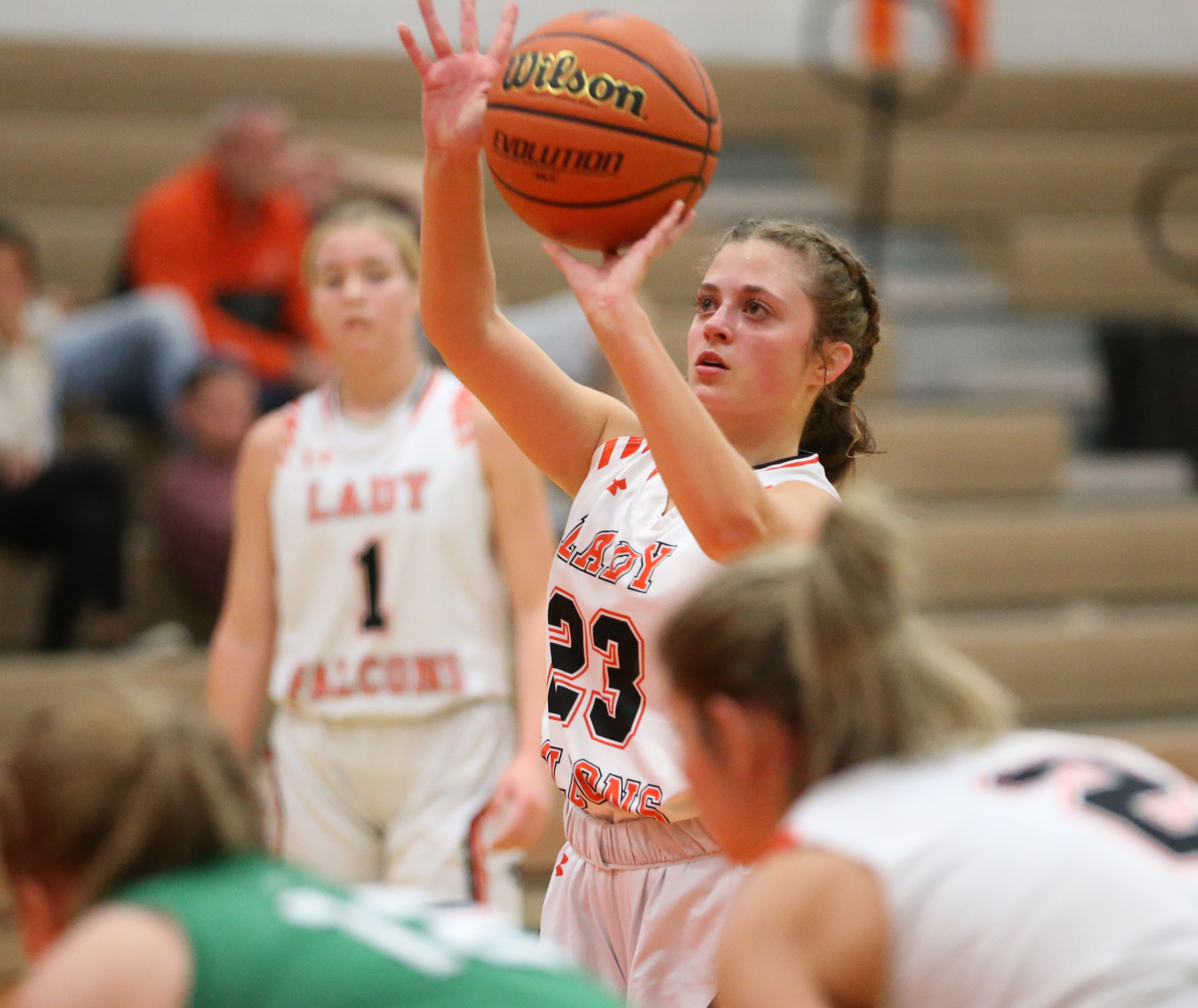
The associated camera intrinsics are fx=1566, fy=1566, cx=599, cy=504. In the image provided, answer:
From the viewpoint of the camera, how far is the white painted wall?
8.21 m

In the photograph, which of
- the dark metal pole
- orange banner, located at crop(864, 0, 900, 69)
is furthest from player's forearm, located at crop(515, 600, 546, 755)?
orange banner, located at crop(864, 0, 900, 69)

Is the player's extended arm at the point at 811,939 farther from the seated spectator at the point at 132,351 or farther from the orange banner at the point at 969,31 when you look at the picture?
the orange banner at the point at 969,31

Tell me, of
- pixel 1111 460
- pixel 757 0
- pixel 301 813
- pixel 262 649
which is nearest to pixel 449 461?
pixel 262 649

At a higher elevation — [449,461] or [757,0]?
[757,0]

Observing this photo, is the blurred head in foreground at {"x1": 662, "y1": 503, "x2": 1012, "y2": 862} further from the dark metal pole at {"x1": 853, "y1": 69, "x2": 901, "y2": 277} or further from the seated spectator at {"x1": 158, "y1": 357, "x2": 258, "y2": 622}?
the dark metal pole at {"x1": 853, "y1": 69, "x2": 901, "y2": 277}

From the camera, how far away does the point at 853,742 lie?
1605 mm

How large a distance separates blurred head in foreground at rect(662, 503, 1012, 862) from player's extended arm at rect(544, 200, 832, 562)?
0.49m

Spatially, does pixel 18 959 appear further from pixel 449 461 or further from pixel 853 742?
pixel 853 742

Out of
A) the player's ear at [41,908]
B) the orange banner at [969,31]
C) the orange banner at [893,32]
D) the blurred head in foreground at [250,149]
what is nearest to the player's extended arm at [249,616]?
the player's ear at [41,908]

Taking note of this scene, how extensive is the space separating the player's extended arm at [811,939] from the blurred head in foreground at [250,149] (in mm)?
5429

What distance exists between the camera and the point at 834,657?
5.24ft

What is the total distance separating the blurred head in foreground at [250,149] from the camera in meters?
6.36

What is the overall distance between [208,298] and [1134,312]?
4.65m

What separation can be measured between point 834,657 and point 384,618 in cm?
198
